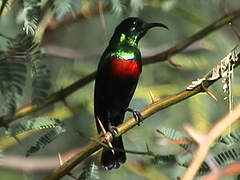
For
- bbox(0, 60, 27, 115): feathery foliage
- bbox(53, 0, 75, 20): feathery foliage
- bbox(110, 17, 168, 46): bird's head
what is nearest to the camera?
bbox(53, 0, 75, 20): feathery foliage

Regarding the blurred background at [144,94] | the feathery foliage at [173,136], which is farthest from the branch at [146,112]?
the blurred background at [144,94]

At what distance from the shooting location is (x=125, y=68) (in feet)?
11.1

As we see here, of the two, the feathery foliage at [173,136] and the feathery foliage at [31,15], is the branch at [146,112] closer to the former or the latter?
the feathery foliage at [173,136]

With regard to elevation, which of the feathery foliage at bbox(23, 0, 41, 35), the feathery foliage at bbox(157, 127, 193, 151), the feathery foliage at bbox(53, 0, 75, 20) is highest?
the feathery foliage at bbox(53, 0, 75, 20)

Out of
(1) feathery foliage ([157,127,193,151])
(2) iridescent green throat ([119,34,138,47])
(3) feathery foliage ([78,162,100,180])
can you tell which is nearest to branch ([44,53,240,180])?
(1) feathery foliage ([157,127,193,151])

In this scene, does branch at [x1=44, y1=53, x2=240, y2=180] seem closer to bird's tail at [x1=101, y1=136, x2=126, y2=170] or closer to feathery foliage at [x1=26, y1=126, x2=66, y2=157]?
feathery foliage at [x1=26, y1=126, x2=66, y2=157]

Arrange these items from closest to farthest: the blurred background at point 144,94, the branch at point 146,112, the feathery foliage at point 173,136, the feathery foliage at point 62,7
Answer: the branch at point 146,112 < the feathery foliage at point 173,136 < the feathery foliage at point 62,7 < the blurred background at point 144,94

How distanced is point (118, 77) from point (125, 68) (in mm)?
68

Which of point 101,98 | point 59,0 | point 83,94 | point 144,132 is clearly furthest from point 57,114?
point 59,0

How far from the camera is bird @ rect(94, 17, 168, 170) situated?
3412 millimetres

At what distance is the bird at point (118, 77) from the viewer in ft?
11.2

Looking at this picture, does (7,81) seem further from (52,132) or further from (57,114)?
(57,114)

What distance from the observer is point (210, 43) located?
5105mm

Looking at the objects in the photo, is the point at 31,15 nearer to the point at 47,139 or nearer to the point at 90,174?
the point at 47,139
